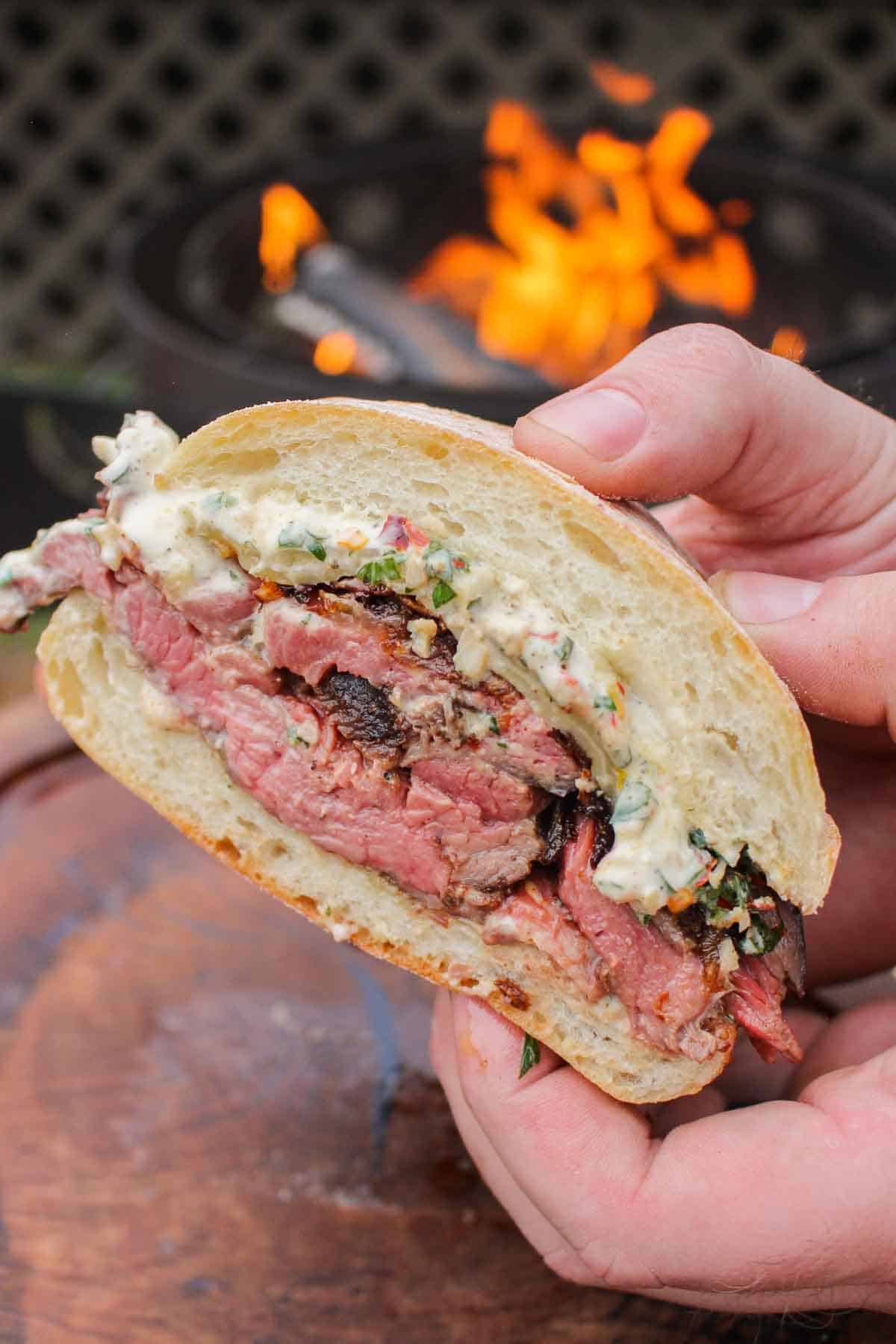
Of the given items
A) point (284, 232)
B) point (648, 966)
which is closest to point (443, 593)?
point (648, 966)

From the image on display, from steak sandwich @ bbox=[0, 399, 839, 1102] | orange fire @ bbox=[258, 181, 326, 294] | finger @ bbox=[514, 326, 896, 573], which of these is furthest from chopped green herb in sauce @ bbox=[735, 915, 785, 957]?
orange fire @ bbox=[258, 181, 326, 294]

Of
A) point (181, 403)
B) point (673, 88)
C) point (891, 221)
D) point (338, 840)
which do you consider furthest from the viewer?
point (673, 88)

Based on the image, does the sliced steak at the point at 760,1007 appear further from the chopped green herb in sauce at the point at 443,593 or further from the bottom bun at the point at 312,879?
the chopped green herb in sauce at the point at 443,593

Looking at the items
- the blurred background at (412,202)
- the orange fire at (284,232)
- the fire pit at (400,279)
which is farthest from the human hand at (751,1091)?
the orange fire at (284,232)

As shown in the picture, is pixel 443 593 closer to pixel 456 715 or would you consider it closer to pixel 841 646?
pixel 456 715

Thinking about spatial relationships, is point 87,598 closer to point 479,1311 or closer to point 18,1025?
point 18,1025

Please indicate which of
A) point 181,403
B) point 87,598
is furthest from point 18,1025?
point 181,403
